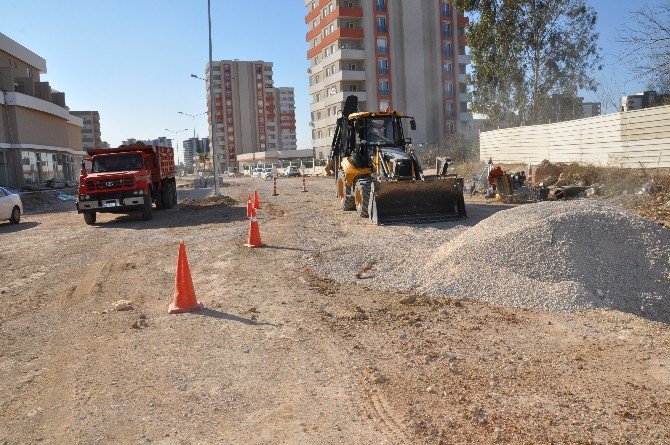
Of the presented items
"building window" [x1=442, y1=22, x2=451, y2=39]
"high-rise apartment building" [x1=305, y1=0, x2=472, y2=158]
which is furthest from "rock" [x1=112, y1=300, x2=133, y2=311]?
"building window" [x1=442, y1=22, x2=451, y2=39]

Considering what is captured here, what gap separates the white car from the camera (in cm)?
Result: 2003

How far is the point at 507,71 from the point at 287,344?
1314 inches

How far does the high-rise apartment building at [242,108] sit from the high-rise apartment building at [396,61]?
68.7 meters

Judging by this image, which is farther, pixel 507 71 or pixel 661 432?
pixel 507 71

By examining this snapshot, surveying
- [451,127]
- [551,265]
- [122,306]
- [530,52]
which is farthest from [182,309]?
[451,127]

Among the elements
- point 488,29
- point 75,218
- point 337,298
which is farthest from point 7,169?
point 337,298

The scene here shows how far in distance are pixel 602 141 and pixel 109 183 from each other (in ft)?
55.7

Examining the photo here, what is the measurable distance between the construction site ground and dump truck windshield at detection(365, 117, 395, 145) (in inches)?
331

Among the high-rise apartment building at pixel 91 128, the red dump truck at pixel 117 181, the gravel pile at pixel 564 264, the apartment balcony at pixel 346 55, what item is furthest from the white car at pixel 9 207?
the high-rise apartment building at pixel 91 128

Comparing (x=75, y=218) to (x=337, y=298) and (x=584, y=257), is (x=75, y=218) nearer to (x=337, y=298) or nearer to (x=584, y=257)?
(x=337, y=298)

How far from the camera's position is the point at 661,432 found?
12.5 ft

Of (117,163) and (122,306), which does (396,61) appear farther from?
(122,306)

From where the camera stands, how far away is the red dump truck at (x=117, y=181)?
18.2 metres

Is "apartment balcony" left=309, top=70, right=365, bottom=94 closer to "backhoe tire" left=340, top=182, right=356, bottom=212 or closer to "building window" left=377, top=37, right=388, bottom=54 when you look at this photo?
"building window" left=377, top=37, right=388, bottom=54
